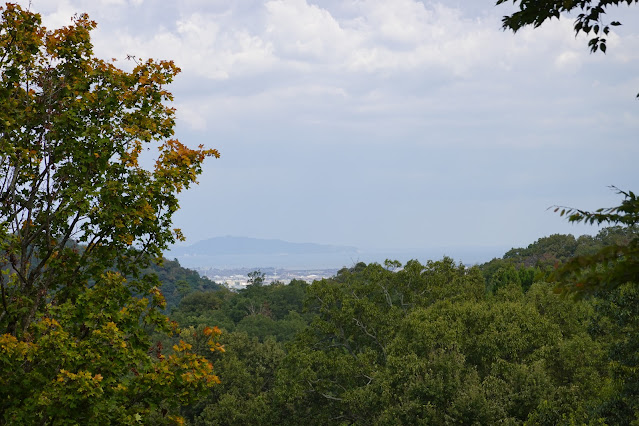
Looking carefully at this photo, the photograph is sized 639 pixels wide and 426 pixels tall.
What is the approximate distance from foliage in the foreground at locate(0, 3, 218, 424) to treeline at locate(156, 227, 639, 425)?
5586mm

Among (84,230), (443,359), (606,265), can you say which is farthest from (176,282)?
(606,265)

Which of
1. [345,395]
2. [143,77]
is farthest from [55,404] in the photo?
[345,395]

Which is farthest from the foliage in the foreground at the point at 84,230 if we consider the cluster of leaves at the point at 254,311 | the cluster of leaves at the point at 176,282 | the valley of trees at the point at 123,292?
the cluster of leaves at the point at 176,282

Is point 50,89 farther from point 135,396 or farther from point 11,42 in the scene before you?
point 135,396

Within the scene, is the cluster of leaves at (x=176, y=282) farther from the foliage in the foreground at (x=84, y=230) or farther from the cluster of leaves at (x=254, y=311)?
the foliage in the foreground at (x=84, y=230)

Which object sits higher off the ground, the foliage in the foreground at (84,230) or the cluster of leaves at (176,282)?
the foliage in the foreground at (84,230)

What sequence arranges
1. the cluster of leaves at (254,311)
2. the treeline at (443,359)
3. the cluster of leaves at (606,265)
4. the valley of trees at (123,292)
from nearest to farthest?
1. the cluster of leaves at (606,265)
2. the valley of trees at (123,292)
3. the treeline at (443,359)
4. the cluster of leaves at (254,311)

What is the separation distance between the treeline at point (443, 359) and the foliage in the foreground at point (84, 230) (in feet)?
18.3

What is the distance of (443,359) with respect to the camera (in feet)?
68.9

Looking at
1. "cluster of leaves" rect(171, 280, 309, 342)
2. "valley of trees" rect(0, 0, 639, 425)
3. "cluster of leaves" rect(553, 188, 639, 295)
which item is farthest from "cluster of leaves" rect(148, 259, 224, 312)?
"cluster of leaves" rect(553, 188, 639, 295)

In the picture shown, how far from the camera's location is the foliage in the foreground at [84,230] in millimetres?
7691

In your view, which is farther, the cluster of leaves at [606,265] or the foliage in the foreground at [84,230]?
the foliage in the foreground at [84,230]

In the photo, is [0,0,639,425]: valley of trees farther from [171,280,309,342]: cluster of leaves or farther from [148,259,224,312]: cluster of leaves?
[148,259,224,312]: cluster of leaves

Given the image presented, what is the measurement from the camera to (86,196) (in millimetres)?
8453
